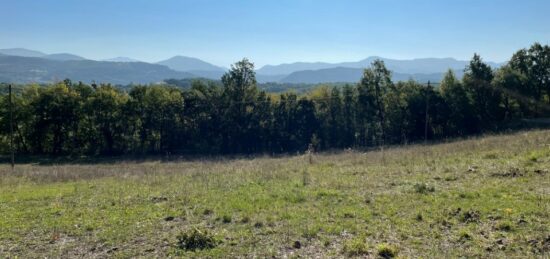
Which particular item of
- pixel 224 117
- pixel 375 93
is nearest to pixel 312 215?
pixel 375 93

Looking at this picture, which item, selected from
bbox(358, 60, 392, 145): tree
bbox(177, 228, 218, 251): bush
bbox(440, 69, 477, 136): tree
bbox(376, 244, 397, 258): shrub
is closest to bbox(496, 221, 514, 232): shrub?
bbox(376, 244, 397, 258): shrub

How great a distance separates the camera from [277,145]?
5728cm

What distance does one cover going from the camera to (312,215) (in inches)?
372

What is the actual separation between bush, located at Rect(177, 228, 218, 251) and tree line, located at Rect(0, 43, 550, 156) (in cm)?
4697

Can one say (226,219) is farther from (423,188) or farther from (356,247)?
(423,188)

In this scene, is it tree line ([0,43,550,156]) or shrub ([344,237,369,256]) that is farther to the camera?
tree line ([0,43,550,156])

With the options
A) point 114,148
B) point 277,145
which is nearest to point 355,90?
point 277,145

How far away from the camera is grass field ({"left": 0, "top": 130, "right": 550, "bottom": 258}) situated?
734cm

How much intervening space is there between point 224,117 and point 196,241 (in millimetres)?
49391

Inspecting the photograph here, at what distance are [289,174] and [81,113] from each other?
47481mm

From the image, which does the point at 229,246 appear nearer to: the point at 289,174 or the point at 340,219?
the point at 340,219

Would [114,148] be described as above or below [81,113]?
below

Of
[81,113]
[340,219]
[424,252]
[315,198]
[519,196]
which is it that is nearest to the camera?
[424,252]

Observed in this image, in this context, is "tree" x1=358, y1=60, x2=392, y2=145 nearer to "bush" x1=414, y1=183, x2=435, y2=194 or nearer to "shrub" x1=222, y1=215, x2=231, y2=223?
"bush" x1=414, y1=183, x2=435, y2=194
